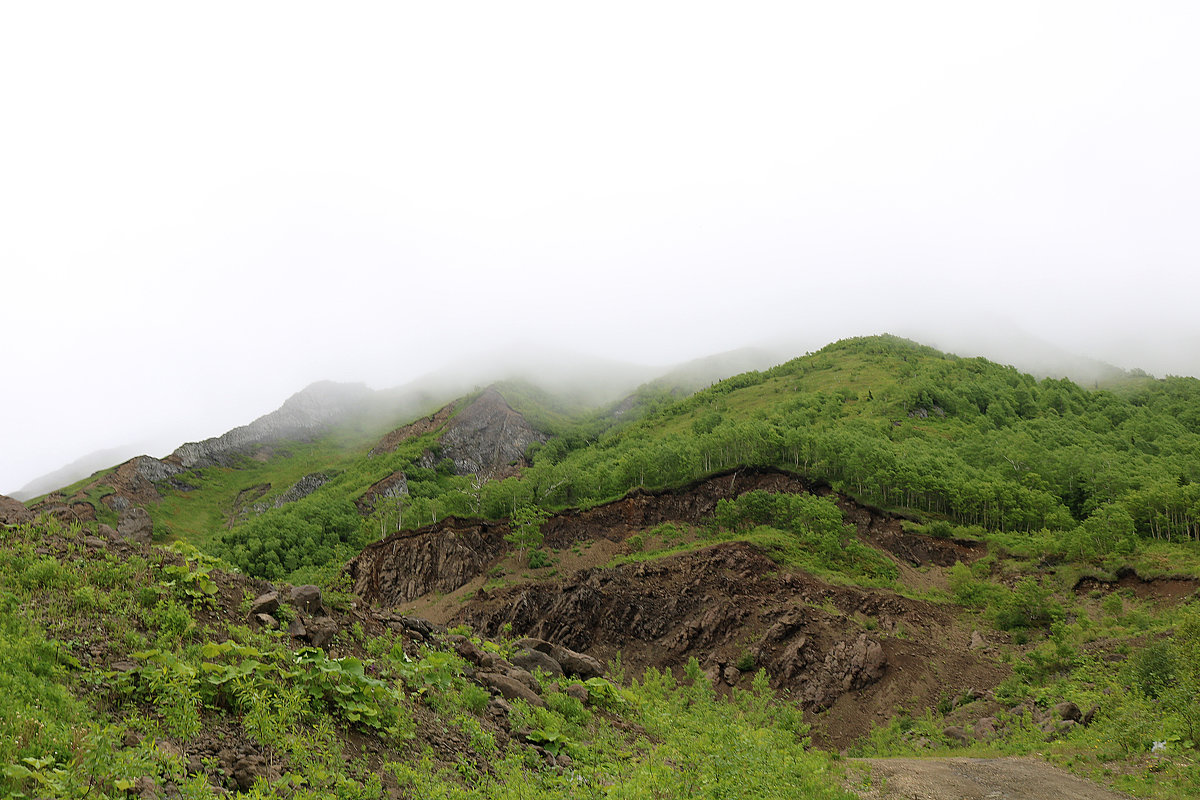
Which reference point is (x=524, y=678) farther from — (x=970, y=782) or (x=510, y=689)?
(x=970, y=782)

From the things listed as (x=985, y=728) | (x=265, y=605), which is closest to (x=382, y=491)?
(x=985, y=728)

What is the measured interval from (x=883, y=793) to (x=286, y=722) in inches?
551

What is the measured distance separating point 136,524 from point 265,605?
11833cm

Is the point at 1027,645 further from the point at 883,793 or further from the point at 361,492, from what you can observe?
the point at 361,492

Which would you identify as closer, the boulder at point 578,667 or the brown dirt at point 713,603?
the boulder at point 578,667

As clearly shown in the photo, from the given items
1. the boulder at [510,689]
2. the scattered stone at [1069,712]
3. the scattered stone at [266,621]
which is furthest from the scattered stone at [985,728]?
the scattered stone at [266,621]

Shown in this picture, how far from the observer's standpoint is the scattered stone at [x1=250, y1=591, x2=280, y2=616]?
38.4 ft

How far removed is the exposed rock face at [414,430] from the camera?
A: 465 ft

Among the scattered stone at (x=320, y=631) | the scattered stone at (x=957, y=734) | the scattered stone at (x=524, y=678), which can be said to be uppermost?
the scattered stone at (x=320, y=631)

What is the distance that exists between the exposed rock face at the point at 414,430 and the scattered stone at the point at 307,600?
130763 millimetres

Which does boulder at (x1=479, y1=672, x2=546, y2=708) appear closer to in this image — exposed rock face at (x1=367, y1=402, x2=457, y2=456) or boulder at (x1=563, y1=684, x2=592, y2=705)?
boulder at (x1=563, y1=684, x2=592, y2=705)

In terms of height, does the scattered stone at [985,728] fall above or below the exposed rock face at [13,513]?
below

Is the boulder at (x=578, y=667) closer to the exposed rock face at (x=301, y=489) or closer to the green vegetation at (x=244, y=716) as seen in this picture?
the green vegetation at (x=244, y=716)

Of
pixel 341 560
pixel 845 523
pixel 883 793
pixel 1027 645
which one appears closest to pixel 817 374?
pixel 845 523
